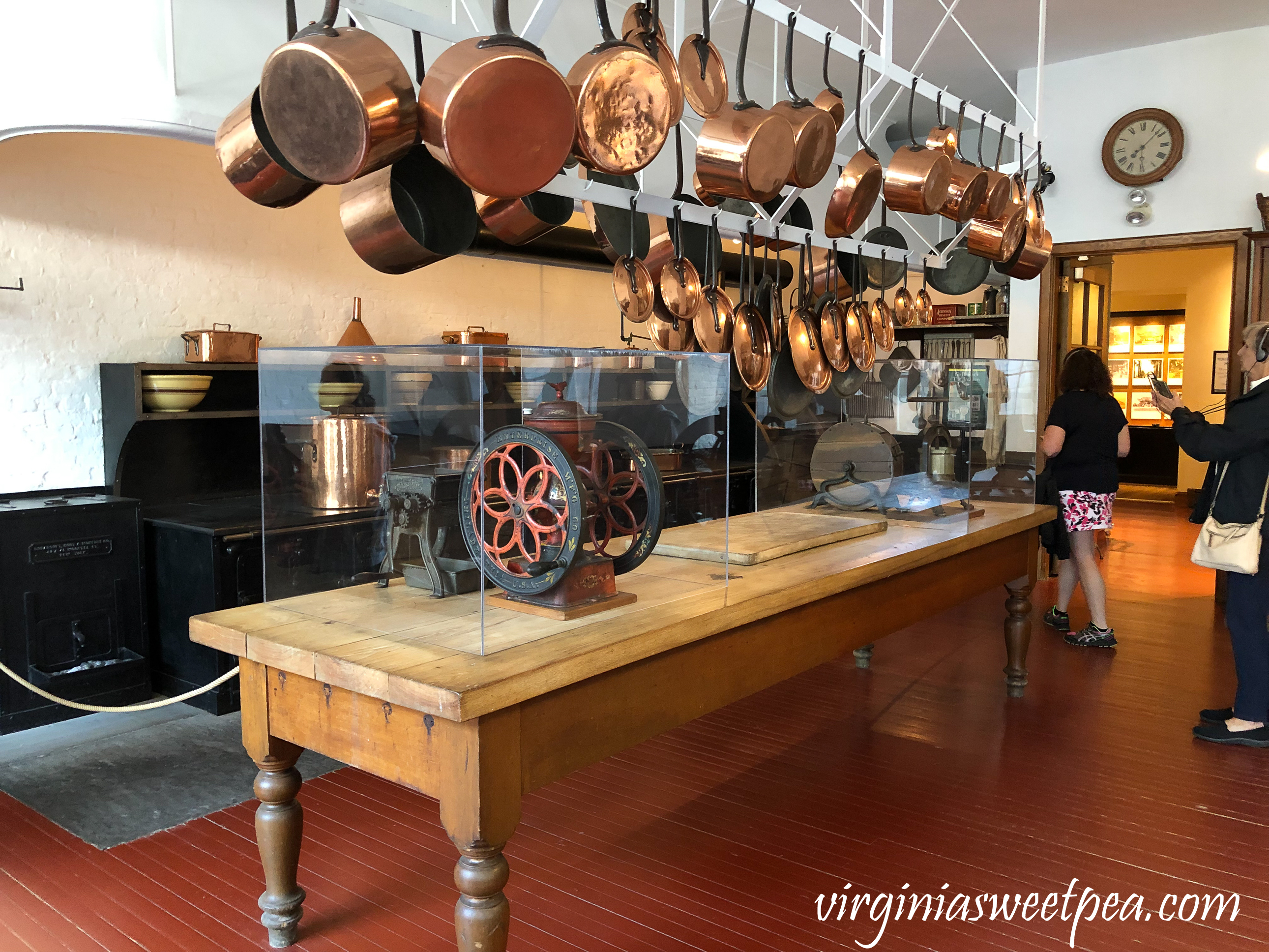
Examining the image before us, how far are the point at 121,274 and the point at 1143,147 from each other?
18.3 feet

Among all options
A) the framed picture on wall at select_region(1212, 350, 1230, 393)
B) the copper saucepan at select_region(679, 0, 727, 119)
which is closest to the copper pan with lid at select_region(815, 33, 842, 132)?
the copper saucepan at select_region(679, 0, 727, 119)

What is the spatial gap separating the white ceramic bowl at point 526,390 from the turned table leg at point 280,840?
0.93 metres

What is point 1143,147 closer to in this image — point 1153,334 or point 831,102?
point 831,102

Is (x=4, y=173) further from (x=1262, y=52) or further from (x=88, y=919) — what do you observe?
(x=1262, y=52)

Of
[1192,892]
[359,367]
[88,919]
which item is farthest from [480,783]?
[1192,892]

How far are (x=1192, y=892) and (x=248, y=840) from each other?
255cm

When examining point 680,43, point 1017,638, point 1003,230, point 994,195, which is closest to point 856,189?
point 680,43

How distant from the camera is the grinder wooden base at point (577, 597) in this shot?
6.75ft

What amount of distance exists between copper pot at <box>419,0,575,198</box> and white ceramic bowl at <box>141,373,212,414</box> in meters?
2.77

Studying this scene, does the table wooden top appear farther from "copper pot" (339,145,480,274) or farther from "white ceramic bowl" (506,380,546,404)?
"copper pot" (339,145,480,274)

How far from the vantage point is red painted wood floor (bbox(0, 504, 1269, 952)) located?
2379mm

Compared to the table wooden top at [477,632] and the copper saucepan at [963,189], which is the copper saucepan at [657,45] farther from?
the copper saucepan at [963,189]

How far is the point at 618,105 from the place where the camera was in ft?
6.61

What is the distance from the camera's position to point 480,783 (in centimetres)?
172
